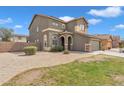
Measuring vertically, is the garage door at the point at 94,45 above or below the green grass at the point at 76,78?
above

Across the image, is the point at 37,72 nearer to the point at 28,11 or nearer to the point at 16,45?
the point at 28,11

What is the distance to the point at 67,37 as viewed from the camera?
23094 millimetres

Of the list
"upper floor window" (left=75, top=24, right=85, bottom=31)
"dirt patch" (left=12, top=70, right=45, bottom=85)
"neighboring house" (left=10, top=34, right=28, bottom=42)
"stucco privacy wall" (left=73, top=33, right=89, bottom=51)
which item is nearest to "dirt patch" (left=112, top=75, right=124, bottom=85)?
"dirt patch" (left=12, top=70, right=45, bottom=85)

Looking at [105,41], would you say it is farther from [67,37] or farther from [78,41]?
[67,37]

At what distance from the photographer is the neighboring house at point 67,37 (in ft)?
67.3

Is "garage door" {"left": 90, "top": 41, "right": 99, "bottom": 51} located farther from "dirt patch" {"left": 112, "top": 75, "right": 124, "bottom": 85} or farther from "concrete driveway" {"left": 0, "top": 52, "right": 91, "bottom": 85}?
"dirt patch" {"left": 112, "top": 75, "right": 124, "bottom": 85}

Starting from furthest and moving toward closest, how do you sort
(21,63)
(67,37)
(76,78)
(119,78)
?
(67,37), (21,63), (119,78), (76,78)

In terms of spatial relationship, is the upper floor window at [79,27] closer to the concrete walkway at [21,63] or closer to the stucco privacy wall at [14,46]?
the stucco privacy wall at [14,46]

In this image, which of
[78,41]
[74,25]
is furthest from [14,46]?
[78,41]

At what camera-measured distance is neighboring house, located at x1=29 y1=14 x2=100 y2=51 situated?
20516mm

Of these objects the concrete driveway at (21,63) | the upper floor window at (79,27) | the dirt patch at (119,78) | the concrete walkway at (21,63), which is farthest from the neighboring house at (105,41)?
the dirt patch at (119,78)

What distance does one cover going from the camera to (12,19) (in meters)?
11.5

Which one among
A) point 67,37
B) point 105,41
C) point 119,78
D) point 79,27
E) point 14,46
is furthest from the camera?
point 105,41
